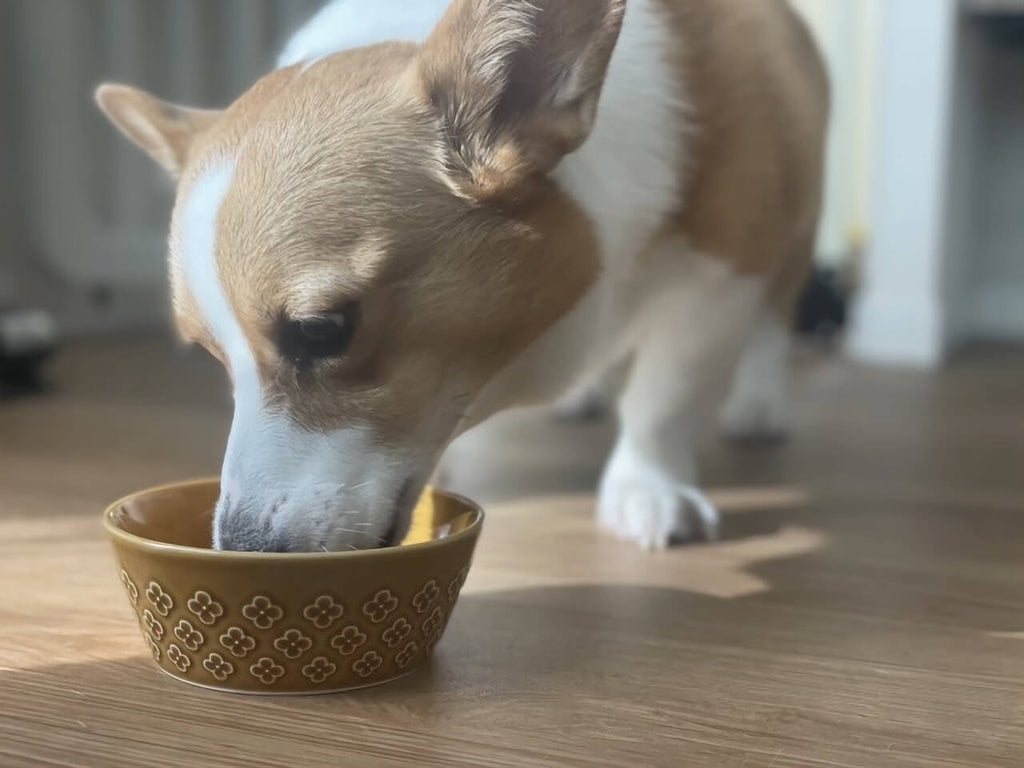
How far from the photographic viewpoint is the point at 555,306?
1.13 m

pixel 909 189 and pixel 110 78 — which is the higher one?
pixel 110 78

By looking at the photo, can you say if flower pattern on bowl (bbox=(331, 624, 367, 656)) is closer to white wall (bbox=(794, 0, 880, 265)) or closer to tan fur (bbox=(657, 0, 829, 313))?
tan fur (bbox=(657, 0, 829, 313))

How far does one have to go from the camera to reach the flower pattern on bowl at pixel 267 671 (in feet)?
2.93

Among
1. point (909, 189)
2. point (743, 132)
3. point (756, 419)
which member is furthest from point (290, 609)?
point (909, 189)

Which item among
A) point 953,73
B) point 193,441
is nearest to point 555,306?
point 193,441

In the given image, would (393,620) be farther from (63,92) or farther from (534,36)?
(63,92)

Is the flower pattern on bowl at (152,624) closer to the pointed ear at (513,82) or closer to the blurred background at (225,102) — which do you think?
the pointed ear at (513,82)

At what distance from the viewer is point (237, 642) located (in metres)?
0.89

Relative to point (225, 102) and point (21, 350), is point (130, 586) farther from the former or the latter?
point (225, 102)

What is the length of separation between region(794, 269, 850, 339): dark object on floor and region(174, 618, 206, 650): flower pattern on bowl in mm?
2354

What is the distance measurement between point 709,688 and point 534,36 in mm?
510

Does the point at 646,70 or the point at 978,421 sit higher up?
the point at 646,70

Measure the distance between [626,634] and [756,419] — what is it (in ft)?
3.11

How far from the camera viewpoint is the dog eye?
3.14 ft
